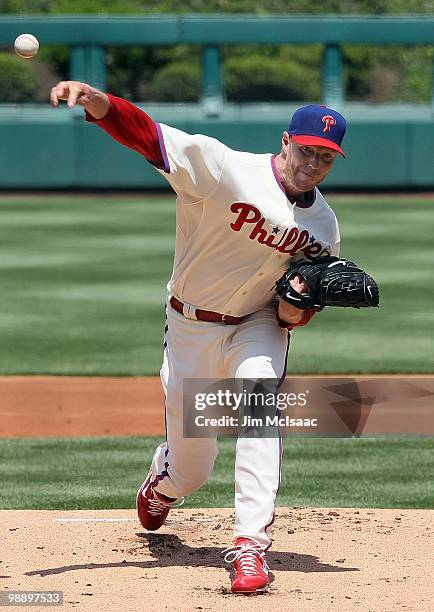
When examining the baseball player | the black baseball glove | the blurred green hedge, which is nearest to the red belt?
the baseball player

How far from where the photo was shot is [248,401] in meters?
4.81

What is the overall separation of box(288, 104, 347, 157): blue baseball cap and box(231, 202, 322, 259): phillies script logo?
32cm

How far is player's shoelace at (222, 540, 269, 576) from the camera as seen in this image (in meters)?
4.59

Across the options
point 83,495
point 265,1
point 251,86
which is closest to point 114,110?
point 83,495

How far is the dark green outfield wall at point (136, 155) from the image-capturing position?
24.5 metres

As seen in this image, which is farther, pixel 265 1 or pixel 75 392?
pixel 265 1

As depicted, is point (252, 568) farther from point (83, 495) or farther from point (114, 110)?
point (83, 495)

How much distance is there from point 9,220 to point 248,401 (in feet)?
52.2

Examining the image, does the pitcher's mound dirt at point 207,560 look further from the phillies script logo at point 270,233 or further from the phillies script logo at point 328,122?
the phillies script logo at point 328,122

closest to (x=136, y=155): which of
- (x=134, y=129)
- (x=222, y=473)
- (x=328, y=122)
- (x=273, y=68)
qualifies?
(x=273, y=68)

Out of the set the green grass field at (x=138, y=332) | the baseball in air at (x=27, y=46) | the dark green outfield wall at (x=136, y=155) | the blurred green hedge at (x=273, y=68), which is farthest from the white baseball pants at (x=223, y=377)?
the blurred green hedge at (x=273, y=68)

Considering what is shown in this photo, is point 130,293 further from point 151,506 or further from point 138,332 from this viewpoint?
point 151,506

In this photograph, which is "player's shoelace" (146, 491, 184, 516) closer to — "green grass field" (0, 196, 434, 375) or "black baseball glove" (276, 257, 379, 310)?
"black baseball glove" (276, 257, 379, 310)

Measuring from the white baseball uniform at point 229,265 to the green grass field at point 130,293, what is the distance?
15.2 feet
